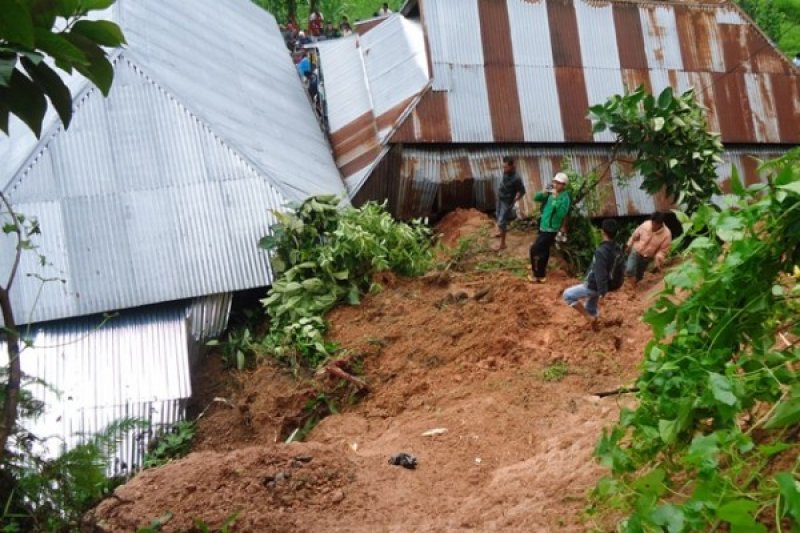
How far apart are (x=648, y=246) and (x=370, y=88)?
6.10 meters

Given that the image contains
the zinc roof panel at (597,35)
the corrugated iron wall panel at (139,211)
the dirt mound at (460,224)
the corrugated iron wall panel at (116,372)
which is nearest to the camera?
the corrugated iron wall panel at (116,372)

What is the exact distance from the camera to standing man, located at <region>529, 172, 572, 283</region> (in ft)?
30.2

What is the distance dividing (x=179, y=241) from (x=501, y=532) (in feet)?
22.2

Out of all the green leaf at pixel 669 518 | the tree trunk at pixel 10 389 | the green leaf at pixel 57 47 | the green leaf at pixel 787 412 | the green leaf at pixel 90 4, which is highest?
the green leaf at pixel 90 4

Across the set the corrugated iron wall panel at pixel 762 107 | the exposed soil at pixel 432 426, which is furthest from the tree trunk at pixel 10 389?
the corrugated iron wall panel at pixel 762 107

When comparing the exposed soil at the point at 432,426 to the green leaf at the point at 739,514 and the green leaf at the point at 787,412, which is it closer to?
the green leaf at the point at 787,412

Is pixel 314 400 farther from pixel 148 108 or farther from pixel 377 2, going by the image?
pixel 377 2

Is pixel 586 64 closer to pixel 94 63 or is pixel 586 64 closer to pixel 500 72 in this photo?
pixel 500 72

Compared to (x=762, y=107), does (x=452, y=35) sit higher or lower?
higher

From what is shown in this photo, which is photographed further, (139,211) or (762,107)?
(762,107)

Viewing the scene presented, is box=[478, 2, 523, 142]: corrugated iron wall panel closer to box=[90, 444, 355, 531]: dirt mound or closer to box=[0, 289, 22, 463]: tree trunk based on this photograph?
box=[90, 444, 355, 531]: dirt mound

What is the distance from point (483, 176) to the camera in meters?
12.6

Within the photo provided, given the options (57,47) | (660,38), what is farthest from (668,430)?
Answer: (660,38)

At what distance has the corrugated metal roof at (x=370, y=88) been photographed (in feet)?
41.5
